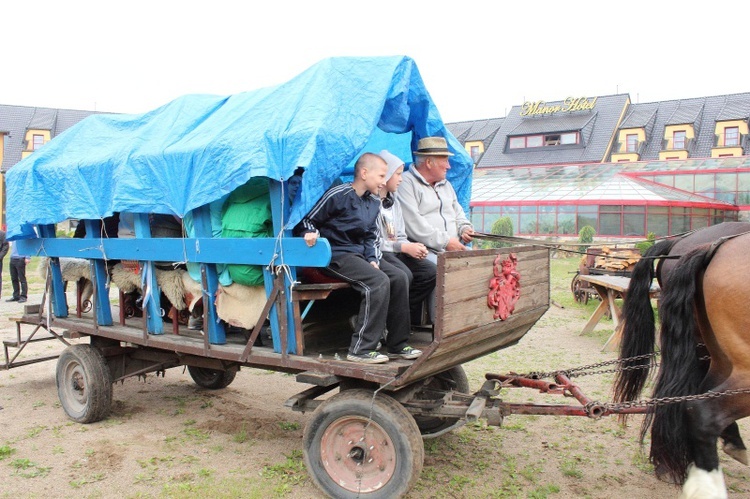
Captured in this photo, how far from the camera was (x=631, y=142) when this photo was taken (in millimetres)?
40875

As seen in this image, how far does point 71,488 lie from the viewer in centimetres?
411

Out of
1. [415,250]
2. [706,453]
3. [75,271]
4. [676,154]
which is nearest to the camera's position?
[706,453]

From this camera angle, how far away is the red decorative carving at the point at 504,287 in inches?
156

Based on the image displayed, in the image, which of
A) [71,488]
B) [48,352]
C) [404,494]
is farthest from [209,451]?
[48,352]

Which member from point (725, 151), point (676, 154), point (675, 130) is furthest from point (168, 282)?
point (675, 130)

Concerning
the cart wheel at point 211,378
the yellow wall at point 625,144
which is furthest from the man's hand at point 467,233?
the yellow wall at point 625,144

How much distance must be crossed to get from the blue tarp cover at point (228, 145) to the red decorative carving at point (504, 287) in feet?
3.77

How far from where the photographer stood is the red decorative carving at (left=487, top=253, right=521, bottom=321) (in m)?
3.97

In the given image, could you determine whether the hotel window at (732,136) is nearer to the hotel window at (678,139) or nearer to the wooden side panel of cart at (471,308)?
the hotel window at (678,139)

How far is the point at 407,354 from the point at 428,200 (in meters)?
1.29

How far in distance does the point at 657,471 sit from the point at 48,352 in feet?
24.0

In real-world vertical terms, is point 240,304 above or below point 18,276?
above

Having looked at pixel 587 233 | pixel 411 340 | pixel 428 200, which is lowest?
pixel 587 233

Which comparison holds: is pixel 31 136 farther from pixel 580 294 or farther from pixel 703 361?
pixel 703 361
